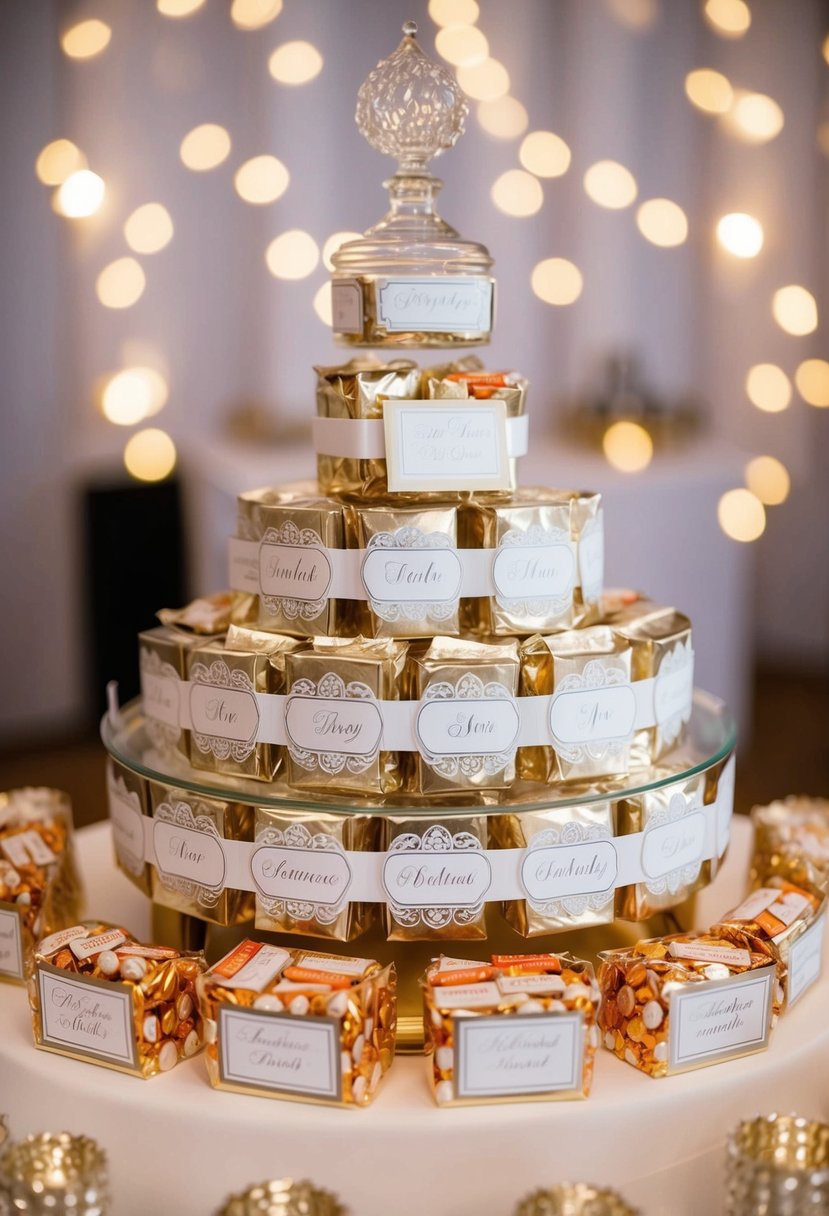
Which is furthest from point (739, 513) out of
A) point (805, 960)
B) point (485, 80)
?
point (805, 960)

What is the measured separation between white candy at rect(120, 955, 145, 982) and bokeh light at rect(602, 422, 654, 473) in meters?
2.98

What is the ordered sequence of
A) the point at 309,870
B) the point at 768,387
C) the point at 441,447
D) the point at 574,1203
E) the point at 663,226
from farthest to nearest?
the point at 768,387, the point at 663,226, the point at 441,447, the point at 309,870, the point at 574,1203

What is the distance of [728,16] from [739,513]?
5.71 feet

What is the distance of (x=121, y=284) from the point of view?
4.11 m

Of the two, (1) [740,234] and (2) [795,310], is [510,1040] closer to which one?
(2) [795,310]

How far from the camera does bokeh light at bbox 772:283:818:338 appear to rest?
4.39 meters

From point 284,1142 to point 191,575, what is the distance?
2.82 metres

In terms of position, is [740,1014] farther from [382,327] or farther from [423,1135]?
[382,327]

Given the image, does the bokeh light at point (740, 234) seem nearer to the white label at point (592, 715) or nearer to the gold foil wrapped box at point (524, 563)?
the gold foil wrapped box at point (524, 563)

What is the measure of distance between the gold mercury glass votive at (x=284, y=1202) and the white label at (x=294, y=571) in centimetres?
61

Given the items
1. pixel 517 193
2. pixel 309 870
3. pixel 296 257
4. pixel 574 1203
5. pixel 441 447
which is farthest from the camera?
pixel 517 193

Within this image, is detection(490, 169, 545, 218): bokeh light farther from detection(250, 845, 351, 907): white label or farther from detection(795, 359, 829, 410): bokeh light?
detection(250, 845, 351, 907): white label

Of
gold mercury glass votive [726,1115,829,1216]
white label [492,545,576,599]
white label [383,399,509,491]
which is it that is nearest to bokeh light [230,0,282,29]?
white label [383,399,509,491]

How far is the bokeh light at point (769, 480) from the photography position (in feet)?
13.6
